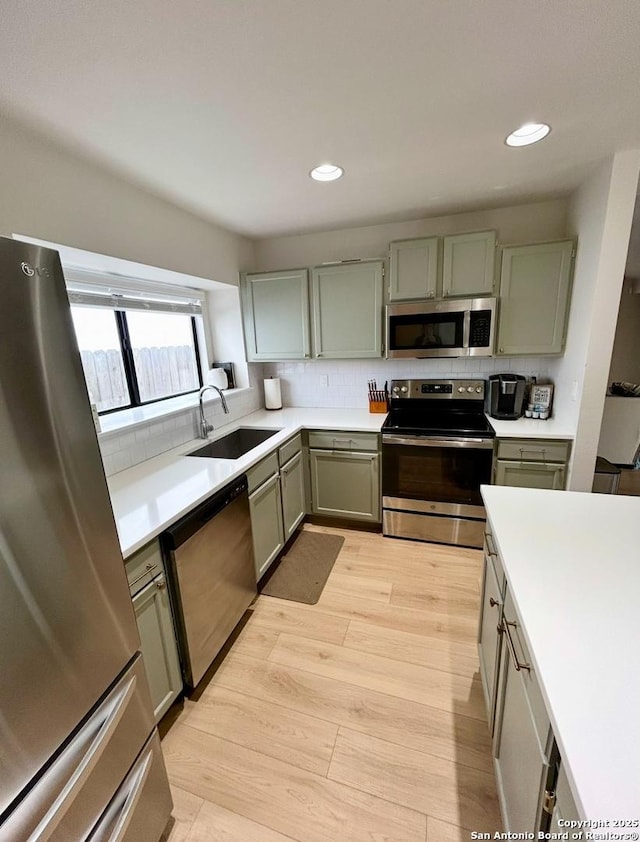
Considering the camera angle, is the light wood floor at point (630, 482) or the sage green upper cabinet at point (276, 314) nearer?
the sage green upper cabinet at point (276, 314)

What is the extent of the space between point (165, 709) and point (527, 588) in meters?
1.49

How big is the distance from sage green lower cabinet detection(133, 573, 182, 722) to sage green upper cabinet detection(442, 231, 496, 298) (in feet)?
8.20

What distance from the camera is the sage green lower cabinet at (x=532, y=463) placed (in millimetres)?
2287

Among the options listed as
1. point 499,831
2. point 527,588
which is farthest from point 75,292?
point 499,831

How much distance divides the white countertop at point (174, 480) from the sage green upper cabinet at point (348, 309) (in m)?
0.59

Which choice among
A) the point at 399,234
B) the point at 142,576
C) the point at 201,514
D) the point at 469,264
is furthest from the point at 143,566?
the point at 399,234

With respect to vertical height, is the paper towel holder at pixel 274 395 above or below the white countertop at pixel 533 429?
above

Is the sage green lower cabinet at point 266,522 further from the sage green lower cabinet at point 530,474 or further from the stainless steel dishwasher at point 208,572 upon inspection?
the sage green lower cabinet at point 530,474

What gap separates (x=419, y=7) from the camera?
96 centimetres

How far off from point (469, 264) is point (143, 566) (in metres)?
2.61

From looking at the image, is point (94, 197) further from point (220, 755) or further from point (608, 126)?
point (220, 755)

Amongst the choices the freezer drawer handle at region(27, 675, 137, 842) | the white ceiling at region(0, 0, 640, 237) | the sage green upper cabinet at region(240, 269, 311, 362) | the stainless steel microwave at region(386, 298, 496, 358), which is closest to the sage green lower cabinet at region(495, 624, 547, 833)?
the freezer drawer handle at region(27, 675, 137, 842)

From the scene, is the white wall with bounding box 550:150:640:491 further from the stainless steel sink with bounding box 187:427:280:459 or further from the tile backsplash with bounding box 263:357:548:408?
the stainless steel sink with bounding box 187:427:280:459

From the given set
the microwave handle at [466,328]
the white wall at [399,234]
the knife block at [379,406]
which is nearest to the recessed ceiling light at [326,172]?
the white wall at [399,234]
